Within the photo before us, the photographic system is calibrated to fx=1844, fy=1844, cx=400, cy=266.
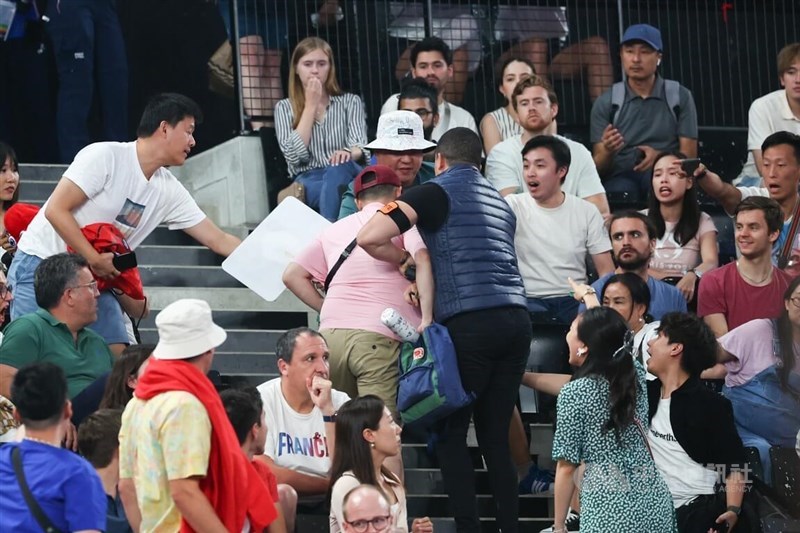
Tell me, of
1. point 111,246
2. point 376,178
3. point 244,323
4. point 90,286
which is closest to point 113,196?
point 111,246

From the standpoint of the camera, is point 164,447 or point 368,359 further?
point 368,359

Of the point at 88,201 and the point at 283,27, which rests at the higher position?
the point at 283,27

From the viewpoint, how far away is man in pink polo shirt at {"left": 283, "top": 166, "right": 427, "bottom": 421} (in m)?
9.02

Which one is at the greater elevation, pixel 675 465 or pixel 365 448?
pixel 365 448

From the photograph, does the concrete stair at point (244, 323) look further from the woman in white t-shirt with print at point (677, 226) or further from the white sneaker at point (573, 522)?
the woman in white t-shirt with print at point (677, 226)

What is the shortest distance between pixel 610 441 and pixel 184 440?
231cm

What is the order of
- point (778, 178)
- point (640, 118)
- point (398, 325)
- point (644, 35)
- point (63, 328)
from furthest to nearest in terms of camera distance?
1. point (640, 118)
2. point (644, 35)
3. point (778, 178)
4. point (398, 325)
5. point (63, 328)

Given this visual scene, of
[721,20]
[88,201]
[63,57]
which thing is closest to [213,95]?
[63,57]

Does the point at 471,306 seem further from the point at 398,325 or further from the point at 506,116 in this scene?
the point at 506,116

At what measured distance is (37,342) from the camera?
8469mm

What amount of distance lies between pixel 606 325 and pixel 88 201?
107 inches

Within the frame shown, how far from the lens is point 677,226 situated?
10.9 m

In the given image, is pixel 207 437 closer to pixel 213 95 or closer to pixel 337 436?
pixel 337 436

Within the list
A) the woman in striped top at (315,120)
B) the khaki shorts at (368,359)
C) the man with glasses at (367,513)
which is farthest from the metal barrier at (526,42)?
the man with glasses at (367,513)
